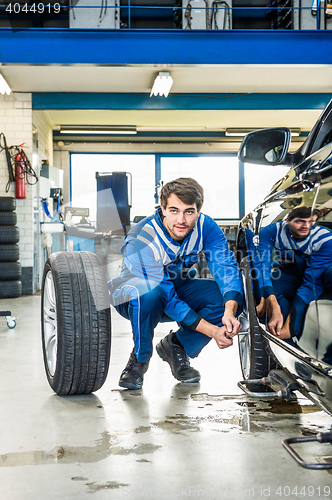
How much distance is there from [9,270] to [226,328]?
4.86 metres

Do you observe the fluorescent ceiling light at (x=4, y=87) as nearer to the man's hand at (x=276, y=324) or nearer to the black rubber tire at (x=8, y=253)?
the black rubber tire at (x=8, y=253)

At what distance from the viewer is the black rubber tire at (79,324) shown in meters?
1.88

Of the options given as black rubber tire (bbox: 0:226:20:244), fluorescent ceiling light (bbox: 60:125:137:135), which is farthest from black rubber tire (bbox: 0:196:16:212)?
fluorescent ceiling light (bbox: 60:125:137:135)

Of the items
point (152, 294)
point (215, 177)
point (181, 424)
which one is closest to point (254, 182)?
point (215, 177)

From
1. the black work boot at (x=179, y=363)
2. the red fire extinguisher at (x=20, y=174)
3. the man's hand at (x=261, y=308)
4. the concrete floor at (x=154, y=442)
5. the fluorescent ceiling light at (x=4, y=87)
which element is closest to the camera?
the concrete floor at (x=154, y=442)

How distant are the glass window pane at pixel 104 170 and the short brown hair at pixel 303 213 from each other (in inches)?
413

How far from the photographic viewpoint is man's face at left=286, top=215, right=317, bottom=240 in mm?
1104

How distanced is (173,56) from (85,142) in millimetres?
6188

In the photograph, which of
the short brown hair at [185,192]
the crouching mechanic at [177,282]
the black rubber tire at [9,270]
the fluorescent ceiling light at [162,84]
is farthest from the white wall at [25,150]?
the short brown hair at [185,192]

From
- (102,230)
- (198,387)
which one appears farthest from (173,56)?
(198,387)

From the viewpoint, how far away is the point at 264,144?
164 cm

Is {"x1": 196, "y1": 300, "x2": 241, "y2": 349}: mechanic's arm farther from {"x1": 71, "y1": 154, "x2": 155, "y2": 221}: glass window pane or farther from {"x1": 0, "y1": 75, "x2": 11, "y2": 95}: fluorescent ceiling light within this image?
{"x1": 71, "y1": 154, "x2": 155, "y2": 221}: glass window pane

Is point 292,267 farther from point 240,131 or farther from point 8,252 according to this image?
point 240,131

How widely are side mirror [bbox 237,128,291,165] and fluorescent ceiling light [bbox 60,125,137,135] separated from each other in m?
8.68
